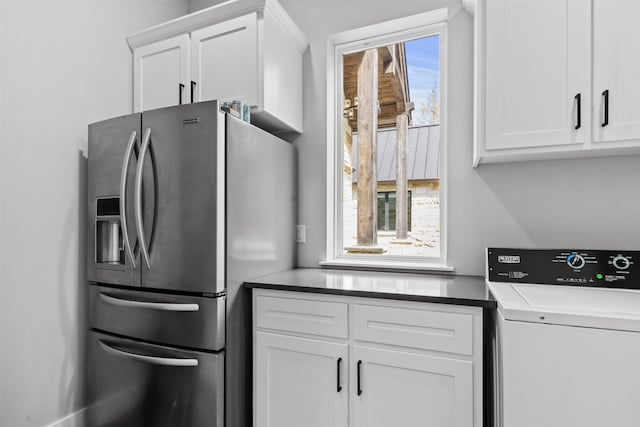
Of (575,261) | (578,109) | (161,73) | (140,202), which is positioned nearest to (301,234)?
(140,202)

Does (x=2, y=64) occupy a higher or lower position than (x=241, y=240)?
higher

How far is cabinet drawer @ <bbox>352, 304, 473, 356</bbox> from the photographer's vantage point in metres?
1.32

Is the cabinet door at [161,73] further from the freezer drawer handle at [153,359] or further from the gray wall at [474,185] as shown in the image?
the freezer drawer handle at [153,359]

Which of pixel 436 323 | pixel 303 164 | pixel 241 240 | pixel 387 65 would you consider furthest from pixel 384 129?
pixel 436 323

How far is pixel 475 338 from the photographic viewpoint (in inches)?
51.2

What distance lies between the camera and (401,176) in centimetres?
220

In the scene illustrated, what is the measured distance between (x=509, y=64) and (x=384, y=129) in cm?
89

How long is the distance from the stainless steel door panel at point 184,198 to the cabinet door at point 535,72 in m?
1.21

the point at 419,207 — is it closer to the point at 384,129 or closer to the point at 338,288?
the point at 384,129

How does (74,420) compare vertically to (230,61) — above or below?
below

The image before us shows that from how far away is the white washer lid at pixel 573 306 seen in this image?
1012 millimetres

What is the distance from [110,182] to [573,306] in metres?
2.04

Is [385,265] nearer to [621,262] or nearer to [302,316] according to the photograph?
[302,316]

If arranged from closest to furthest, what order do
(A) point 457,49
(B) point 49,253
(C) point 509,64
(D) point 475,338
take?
(D) point 475,338 → (C) point 509,64 → (B) point 49,253 → (A) point 457,49
